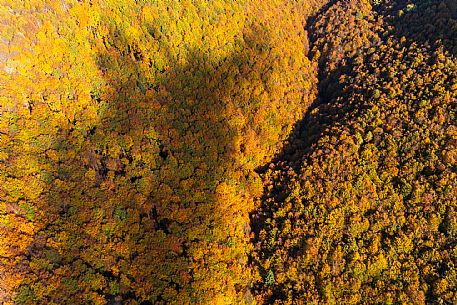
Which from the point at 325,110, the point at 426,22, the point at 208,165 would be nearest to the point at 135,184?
the point at 208,165

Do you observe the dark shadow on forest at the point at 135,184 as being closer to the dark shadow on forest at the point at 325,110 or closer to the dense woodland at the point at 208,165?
the dense woodland at the point at 208,165

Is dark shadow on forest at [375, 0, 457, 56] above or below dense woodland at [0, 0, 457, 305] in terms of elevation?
above

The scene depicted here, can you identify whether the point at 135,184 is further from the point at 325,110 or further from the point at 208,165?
the point at 325,110

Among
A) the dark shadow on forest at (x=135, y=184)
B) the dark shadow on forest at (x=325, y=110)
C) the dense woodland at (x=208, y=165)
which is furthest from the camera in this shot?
the dark shadow on forest at (x=325, y=110)

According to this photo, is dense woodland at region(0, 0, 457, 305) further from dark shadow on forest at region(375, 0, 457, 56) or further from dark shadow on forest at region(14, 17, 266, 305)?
dark shadow on forest at region(375, 0, 457, 56)

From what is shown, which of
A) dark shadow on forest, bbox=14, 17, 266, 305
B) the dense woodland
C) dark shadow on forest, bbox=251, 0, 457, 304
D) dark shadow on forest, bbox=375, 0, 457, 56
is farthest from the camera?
dark shadow on forest, bbox=375, 0, 457, 56

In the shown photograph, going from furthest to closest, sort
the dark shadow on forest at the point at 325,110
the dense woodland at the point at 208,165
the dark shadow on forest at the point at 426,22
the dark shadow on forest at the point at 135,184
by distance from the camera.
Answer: the dark shadow on forest at the point at 426,22 < the dark shadow on forest at the point at 325,110 < the dense woodland at the point at 208,165 < the dark shadow on forest at the point at 135,184

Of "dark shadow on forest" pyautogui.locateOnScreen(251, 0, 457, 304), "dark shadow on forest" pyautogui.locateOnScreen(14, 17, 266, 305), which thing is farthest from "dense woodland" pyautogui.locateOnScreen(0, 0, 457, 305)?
"dark shadow on forest" pyautogui.locateOnScreen(251, 0, 457, 304)

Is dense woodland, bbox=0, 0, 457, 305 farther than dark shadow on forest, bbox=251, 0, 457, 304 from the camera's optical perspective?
No

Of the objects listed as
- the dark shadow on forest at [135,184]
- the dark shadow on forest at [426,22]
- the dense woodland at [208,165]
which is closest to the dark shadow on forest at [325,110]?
the dark shadow on forest at [426,22]

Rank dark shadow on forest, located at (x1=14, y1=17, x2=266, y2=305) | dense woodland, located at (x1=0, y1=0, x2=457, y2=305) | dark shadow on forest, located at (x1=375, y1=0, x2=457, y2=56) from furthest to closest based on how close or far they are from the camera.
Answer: dark shadow on forest, located at (x1=375, y1=0, x2=457, y2=56) → dense woodland, located at (x1=0, y1=0, x2=457, y2=305) → dark shadow on forest, located at (x1=14, y1=17, x2=266, y2=305)
